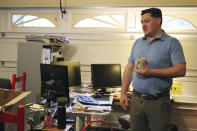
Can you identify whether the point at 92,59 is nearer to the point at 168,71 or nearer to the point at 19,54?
the point at 19,54

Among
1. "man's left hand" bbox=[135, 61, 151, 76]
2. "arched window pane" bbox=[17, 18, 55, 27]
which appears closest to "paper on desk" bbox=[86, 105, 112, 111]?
"man's left hand" bbox=[135, 61, 151, 76]

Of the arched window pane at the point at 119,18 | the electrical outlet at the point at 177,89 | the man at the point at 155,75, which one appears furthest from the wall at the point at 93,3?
the man at the point at 155,75

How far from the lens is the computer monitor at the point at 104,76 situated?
9.02 feet

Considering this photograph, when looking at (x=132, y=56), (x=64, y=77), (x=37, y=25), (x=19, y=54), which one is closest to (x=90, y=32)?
(x=37, y=25)

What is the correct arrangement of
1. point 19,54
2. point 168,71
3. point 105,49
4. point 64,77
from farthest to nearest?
point 105,49, point 19,54, point 64,77, point 168,71

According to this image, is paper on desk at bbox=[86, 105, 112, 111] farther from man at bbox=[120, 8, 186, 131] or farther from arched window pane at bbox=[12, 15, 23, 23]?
arched window pane at bbox=[12, 15, 23, 23]

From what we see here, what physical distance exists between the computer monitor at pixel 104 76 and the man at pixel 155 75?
96 cm

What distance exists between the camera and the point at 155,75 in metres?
1.67

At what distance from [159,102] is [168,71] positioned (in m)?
0.27

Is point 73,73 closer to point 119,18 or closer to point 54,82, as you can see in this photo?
point 54,82

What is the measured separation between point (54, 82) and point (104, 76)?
1.10 meters

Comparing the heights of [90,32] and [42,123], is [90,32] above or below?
above

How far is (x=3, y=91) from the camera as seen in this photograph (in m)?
1.51

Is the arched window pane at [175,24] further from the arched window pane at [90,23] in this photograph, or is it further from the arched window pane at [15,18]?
the arched window pane at [15,18]
